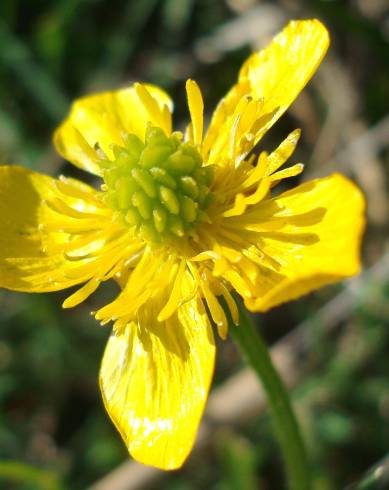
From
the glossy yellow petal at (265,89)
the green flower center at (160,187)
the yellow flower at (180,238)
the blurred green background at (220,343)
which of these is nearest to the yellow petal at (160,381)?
the yellow flower at (180,238)

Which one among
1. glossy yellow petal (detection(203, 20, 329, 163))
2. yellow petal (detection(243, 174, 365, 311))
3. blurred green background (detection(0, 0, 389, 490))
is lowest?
blurred green background (detection(0, 0, 389, 490))

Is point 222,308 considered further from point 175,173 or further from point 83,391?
point 83,391

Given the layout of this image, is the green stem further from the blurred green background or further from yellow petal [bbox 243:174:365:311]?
the blurred green background

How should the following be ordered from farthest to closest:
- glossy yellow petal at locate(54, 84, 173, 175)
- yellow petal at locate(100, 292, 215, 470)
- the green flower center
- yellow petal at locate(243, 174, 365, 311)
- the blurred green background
Answer: the blurred green background < glossy yellow petal at locate(54, 84, 173, 175) < the green flower center < yellow petal at locate(100, 292, 215, 470) < yellow petal at locate(243, 174, 365, 311)

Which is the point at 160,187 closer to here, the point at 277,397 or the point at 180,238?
the point at 180,238

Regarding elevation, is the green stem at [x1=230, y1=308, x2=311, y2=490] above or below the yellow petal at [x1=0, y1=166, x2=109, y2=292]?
below

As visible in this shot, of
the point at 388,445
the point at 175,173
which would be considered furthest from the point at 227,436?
the point at 175,173

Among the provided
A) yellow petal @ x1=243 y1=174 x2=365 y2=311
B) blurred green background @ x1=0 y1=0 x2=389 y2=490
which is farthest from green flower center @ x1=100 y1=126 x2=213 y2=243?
blurred green background @ x1=0 y1=0 x2=389 y2=490

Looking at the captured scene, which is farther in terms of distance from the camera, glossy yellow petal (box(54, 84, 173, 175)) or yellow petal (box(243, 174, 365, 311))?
glossy yellow petal (box(54, 84, 173, 175))
